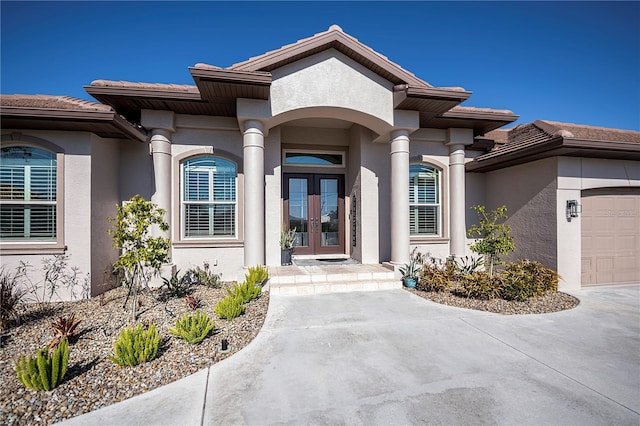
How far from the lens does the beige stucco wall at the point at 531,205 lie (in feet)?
21.4

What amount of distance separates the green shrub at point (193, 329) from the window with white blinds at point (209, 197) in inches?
147

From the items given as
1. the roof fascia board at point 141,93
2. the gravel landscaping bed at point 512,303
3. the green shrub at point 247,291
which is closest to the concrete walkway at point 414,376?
the gravel landscaping bed at point 512,303

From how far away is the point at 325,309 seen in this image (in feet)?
16.3

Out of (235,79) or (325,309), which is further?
(235,79)

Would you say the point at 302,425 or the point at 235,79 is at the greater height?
the point at 235,79

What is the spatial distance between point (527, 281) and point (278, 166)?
6.07 m

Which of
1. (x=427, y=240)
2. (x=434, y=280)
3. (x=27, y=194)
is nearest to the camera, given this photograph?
(x=27, y=194)

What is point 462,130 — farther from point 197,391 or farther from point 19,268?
point 19,268

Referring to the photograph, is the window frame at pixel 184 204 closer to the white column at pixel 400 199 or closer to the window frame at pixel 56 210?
the window frame at pixel 56 210

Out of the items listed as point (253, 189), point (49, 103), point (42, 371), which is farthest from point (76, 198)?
point (42, 371)

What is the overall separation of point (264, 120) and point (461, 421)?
5.95 meters

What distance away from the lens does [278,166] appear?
7383 millimetres

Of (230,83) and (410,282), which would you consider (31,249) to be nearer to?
(230,83)

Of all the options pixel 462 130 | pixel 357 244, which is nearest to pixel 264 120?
pixel 357 244
